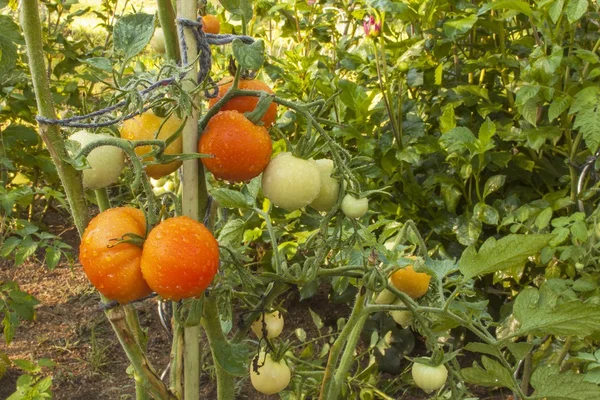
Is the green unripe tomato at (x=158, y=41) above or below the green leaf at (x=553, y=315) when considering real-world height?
above

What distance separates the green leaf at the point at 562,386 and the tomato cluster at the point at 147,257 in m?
0.47

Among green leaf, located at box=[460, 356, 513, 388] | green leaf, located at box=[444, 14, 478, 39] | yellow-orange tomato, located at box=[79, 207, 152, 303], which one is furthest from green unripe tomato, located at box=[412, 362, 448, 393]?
green leaf, located at box=[444, 14, 478, 39]

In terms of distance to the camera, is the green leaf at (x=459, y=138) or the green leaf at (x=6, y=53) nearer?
the green leaf at (x=6, y=53)

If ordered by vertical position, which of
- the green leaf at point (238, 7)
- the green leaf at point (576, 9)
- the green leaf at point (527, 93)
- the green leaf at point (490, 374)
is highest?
the green leaf at point (238, 7)

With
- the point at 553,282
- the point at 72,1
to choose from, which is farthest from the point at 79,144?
the point at 72,1

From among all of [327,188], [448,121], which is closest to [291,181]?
[327,188]

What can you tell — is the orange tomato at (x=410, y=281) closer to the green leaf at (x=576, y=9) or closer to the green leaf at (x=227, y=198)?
the green leaf at (x=227, y=198)

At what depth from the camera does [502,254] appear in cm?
78

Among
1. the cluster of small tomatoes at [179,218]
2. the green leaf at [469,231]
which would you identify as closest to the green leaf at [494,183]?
the green leaf at [469,231]

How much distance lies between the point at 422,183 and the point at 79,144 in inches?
54.1

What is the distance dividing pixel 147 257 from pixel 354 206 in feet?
0.85

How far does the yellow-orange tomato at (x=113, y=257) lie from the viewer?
655mm

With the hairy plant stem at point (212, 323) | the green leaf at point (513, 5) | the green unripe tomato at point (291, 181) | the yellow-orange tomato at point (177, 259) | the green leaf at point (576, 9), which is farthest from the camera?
the green leaf at point (513, 5)

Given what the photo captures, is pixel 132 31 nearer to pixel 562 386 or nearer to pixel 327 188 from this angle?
pixel 327 188
